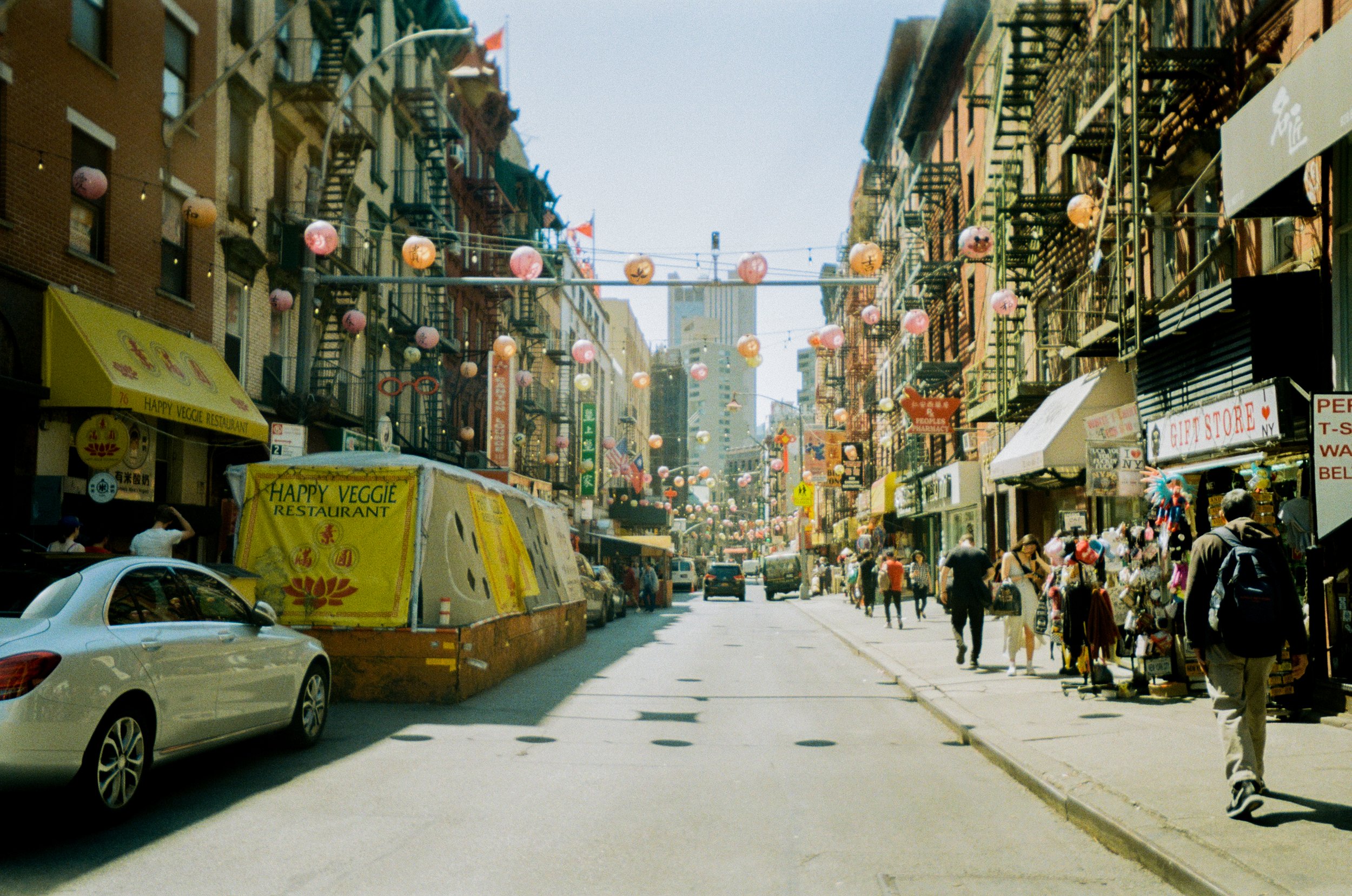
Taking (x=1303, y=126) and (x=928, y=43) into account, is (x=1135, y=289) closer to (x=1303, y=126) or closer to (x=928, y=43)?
(x=1303, y=126)

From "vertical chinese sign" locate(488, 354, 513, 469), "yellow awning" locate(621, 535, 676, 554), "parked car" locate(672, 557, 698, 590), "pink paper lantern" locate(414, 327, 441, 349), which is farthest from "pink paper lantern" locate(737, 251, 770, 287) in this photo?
"parked car" locate(672, 557, 698, 590)

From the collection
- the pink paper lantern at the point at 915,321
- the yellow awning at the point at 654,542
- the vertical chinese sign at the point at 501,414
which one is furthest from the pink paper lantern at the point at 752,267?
Result: the yellow awning at the point at 654,542

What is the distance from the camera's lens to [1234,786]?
6469mm

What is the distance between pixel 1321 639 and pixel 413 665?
8.77 m

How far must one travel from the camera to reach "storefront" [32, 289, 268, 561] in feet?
51.6

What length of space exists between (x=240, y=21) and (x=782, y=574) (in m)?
39.9

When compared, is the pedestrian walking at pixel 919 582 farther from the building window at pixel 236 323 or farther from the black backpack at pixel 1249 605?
the black backpack at pixel 1249 605

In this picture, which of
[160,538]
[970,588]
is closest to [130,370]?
[160,538]

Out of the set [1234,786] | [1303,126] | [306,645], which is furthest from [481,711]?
[1303,126]

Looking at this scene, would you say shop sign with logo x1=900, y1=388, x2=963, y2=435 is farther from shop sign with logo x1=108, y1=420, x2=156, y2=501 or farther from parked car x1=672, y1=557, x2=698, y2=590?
parked car x1=672, y1=557, x2=698, y2=590

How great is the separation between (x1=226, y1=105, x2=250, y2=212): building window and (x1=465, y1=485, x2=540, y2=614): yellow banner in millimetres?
9359

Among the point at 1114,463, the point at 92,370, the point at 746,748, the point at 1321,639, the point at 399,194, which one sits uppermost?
the point at 399,194

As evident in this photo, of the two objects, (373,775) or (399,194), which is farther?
(399,194)

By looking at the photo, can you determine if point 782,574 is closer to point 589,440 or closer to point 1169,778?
point 589,440
